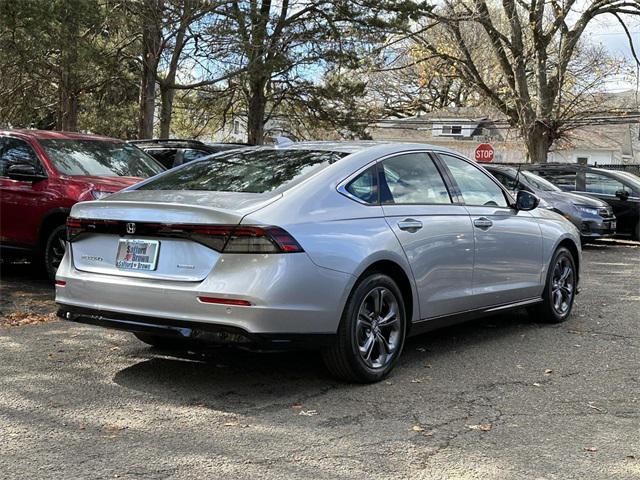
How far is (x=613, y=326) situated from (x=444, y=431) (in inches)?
143

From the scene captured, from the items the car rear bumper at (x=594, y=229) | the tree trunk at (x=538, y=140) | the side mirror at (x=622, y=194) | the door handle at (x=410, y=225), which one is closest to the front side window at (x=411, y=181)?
the door handle at (x=410, y=225)

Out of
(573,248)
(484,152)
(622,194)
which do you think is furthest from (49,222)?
(484,152)

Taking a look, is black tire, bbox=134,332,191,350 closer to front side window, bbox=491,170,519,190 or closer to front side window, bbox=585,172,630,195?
front side window, bbox=491,170,519,190

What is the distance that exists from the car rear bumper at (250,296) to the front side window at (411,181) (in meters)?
0.98

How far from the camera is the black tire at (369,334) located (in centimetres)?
466

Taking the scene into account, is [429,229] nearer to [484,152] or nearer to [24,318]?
[24,318]

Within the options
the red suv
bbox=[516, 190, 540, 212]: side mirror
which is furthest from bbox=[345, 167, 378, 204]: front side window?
the red suv

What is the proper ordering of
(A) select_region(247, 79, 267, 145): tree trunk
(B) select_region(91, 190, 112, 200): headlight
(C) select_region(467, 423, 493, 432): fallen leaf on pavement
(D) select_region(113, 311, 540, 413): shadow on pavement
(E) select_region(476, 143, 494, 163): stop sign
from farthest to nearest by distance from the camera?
(E) select_region(476, 143, 494, 163): stop sign
(A) select_region(247, 79, 267, 145): tree trunk
(B) select_region(91, 190, 112, 200): headlight
(D) select_region(113, 311, 540, 413): shadow on pavement
(C) select_region(467, 423, 493, 432): fallen leaf on pavement

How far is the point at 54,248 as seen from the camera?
8078mm

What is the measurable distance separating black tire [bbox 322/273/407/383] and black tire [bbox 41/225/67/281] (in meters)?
4.34

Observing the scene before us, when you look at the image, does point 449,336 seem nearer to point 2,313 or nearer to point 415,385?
point 415,385

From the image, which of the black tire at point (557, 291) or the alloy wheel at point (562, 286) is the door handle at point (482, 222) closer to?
the black tire at point (557, 291)

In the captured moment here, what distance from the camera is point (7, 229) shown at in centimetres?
840

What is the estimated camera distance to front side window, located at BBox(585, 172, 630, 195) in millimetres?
16391
